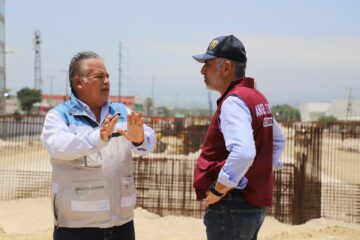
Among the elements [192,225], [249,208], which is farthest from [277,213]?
[249,208]

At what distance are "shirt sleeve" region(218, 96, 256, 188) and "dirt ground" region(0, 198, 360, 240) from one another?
4743 millimetres

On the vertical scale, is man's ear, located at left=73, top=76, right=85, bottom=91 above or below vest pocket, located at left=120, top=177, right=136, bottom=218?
above

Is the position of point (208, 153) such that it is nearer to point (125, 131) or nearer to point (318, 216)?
point (125, 131)

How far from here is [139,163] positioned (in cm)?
920

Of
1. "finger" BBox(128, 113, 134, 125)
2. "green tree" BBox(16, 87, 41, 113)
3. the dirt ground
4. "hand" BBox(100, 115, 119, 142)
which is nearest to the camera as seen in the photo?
"hand" BBox(100, 115, 119, 142)

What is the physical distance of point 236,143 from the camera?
2.47 metres

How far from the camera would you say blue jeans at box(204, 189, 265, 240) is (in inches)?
104

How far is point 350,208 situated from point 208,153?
773 centimetres

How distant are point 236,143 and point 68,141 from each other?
799 mm

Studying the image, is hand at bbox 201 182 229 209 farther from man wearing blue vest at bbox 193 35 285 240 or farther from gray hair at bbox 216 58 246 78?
gray hair at bbox 216 58 246 78

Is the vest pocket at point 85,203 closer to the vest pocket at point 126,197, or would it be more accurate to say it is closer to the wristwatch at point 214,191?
the vest pocket at point 126,197

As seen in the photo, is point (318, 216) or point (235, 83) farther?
point (318, 216)

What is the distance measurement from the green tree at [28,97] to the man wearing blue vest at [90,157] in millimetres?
66539

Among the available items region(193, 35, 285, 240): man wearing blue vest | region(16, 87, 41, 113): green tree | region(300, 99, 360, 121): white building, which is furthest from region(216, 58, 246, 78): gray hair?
region(300, 99, 360, 121): white building
